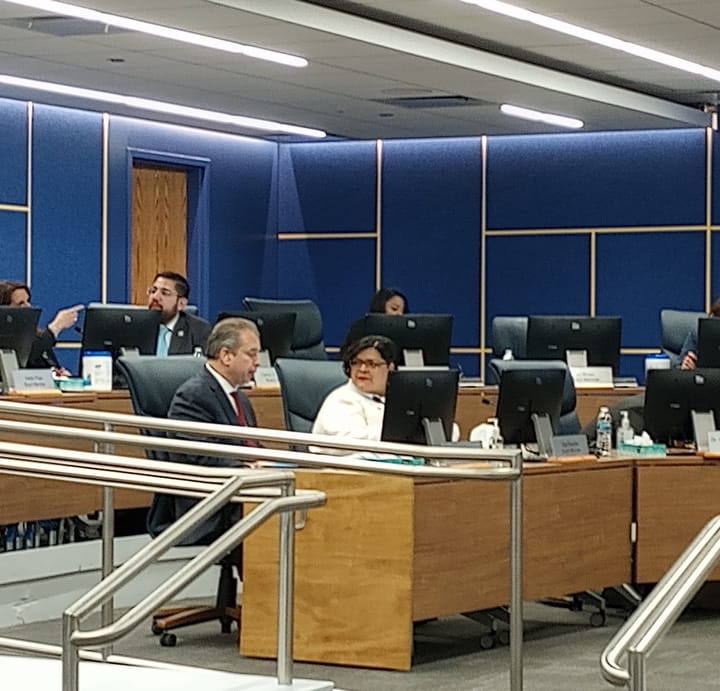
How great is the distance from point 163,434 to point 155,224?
7.63 metres

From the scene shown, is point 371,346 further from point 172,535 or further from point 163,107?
point 163,107

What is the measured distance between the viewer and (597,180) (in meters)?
13.9

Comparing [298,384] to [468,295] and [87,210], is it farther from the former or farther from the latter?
[468,295]

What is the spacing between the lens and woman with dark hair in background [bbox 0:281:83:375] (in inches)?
342

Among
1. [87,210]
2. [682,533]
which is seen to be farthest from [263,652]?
[87,210]

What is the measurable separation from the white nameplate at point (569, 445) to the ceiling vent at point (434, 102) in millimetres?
5353

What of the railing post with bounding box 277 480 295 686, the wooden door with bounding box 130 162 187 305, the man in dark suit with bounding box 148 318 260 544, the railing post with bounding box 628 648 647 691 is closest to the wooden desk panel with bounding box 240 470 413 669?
the man in dark suit with bounding box 148 318 260 544

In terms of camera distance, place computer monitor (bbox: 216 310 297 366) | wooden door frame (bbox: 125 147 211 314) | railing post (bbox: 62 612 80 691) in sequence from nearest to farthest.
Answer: railing post (bbox: 62 612 80 691) → computer monitor (bbox: 216 310 297 366) → wooden door frame (bbox: 125 147 211 314)

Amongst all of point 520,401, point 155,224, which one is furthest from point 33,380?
point 155,224

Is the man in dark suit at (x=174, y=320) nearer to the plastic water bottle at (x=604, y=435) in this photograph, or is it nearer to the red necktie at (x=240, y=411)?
the red necktie at (x=240, y=411)

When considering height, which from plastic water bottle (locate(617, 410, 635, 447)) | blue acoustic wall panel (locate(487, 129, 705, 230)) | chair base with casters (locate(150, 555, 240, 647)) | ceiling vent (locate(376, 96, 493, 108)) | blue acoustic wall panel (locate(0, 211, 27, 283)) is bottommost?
chair base with casters (locate(150, 555, 240, 647))

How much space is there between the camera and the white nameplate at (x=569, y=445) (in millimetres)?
6926

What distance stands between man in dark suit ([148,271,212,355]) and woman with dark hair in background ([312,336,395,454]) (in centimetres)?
206

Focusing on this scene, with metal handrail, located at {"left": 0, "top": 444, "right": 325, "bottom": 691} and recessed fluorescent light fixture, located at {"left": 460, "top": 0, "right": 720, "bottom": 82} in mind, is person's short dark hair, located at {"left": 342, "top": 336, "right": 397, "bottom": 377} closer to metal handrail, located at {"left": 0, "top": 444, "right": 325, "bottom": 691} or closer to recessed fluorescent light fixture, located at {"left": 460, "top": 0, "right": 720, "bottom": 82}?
recessed fluorescent light fixture, located at {"left": 460, "top": 0, "right": 720, "bottom": 82}
